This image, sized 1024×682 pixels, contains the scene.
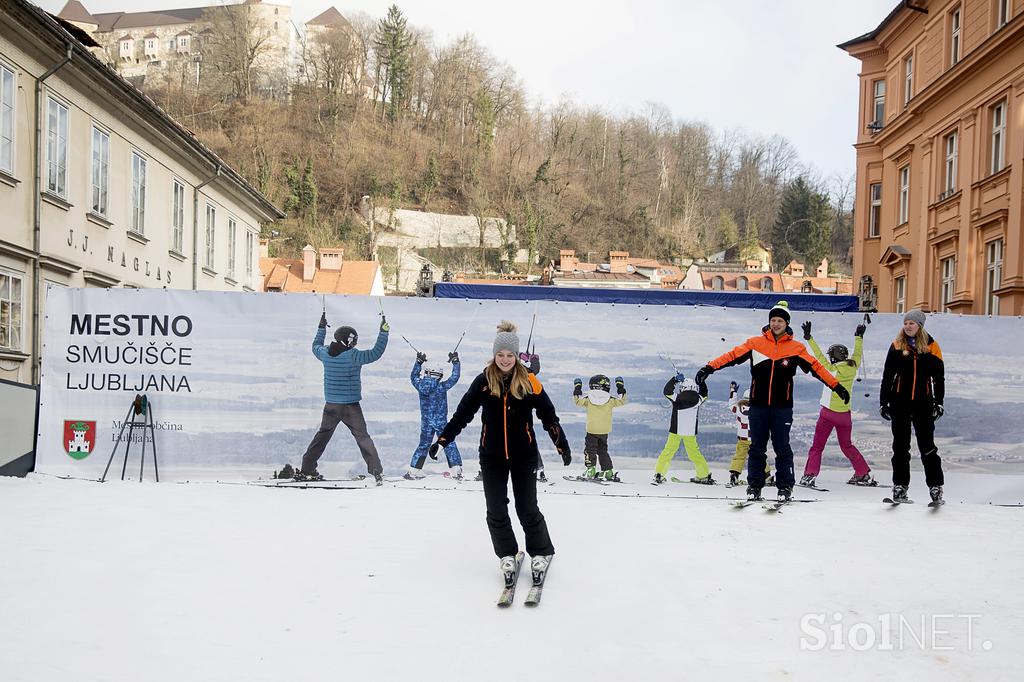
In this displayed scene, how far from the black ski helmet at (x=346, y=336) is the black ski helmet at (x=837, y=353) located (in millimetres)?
5492

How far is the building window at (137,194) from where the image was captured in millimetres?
20828

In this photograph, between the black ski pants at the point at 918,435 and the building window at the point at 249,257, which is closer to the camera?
the black ski pants at the point at 918,435

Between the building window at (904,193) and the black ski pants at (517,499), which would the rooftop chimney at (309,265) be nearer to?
the building window at (904,193)

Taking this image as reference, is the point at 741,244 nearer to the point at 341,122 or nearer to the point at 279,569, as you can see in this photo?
the point at 341,122

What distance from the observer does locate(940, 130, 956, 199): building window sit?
74.4 ft

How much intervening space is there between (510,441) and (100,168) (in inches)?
641

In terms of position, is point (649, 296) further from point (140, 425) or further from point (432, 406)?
point (140, 425)

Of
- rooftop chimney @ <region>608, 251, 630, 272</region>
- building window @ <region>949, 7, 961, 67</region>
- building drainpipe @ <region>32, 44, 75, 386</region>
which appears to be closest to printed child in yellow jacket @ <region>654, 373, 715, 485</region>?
building drainpipe @ <region>32, 44, 75, 386</region>

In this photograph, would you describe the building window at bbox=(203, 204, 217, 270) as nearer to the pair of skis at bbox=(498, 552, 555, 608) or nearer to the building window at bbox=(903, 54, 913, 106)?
the building window at bbox=(903, 54, 913, 106)

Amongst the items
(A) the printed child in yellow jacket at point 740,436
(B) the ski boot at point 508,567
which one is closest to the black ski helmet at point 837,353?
(A) the printed child in yellow jacket at point 740,436

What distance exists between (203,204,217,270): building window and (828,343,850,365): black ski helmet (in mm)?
20229

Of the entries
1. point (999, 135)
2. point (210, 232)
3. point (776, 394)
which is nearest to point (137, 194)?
point (210, 232)

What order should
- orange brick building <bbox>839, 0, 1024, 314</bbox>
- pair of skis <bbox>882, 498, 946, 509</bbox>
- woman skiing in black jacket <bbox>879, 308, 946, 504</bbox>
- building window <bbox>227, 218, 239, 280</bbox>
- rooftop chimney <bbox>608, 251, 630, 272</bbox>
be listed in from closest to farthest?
woman skiing in black jacket <bbox>879, 308, 946, 504</bbox>, pair of skis <bbox>882, 498, 946, 509</bbox>, orange brick building <bbox>839, 0, 1024, 314</bbox>, building window <bbox>227, 218, 239, 280</bbox>, rooftop chimney <bbox>608, 251, 630, 272</bbox>

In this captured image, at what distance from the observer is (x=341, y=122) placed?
8325cm
